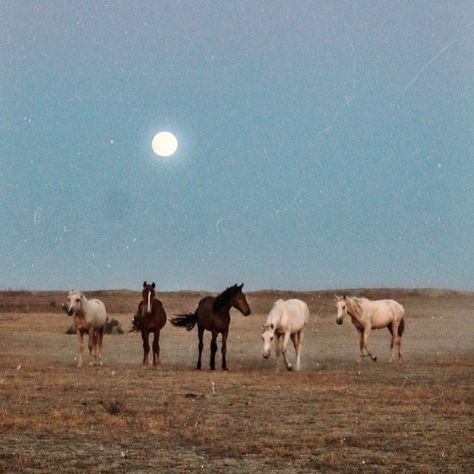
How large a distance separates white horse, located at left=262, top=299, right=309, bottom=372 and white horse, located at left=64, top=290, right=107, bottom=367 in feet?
16.1

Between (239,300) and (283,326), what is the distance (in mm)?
1311

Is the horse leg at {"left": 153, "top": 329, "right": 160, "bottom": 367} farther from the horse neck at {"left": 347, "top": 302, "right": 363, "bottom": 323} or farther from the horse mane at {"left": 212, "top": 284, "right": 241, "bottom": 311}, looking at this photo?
the horse neck at {"left": 347, "top": 302, "right": 363, "bottom": 323}

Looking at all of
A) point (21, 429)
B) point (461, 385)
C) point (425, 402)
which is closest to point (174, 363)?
point (461, 385)

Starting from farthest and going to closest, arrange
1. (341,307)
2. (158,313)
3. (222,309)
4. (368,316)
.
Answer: (368,316), (341,307), (158,313), (222,309)

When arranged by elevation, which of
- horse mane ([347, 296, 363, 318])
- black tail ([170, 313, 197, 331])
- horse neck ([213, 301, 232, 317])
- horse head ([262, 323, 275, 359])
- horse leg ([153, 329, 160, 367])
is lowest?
horse leg ([153, 329, 160, 367])

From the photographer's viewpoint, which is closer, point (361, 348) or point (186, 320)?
point (186, 320)

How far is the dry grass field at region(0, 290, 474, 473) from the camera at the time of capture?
30.1ft

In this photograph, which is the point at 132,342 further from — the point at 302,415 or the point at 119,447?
the point at 119,447

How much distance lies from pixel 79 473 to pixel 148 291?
42.4ft

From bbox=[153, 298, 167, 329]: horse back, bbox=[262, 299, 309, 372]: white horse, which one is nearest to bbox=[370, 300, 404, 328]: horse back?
bbox=[262, 299, 309, 372]: white horse

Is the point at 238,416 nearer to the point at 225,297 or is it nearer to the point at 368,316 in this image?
the point at 225,297

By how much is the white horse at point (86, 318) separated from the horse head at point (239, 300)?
4.08 metres

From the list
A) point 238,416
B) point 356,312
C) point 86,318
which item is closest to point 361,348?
point 356,312

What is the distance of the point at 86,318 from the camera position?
21953 millimetres
